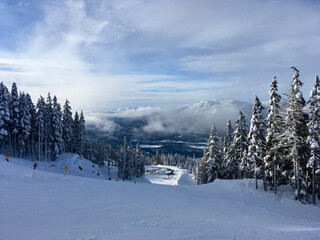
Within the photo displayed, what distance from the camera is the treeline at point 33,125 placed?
150 ft

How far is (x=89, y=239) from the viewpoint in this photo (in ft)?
33.0

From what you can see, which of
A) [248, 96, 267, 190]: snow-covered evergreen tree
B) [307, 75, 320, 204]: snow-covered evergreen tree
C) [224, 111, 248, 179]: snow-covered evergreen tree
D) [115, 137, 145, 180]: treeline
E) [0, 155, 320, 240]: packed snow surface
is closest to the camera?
[0, 155, 320, 240]: packed snow surface

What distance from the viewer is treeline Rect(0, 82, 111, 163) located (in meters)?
45.6

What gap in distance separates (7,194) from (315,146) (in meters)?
32.0

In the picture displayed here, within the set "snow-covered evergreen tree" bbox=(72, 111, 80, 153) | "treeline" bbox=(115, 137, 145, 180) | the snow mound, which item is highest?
"snow-covered evergreen tree" bbox=(72, 111, 80, 153)

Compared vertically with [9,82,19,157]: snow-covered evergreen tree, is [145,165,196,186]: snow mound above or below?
below

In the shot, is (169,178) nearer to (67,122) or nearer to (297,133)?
(67,122)

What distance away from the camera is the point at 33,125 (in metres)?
51.2

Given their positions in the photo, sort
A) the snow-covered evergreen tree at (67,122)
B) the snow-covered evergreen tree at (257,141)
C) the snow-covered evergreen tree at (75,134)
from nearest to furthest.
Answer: the snow-covered evergreen tree at (257,141) → the snow-covered evergreen tree at (67,122) → the snow-covered evergreen tree at (75,134)

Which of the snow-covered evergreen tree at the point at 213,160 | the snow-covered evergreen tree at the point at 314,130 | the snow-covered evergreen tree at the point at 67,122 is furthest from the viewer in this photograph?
the snow-covered evergreen tree at the point at 67,122

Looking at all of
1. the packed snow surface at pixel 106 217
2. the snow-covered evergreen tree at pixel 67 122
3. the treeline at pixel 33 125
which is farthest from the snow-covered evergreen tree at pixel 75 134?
the packed snow surface at pixel 106 217

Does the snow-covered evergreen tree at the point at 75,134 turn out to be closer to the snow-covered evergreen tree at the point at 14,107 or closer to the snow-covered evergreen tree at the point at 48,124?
the snow-covered evergreen tree at the point at 48,124

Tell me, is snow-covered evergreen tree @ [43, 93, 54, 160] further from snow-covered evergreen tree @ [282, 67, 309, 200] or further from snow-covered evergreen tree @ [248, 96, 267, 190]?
snow-covered evergreen tree @ [282, 67, 309, 200]

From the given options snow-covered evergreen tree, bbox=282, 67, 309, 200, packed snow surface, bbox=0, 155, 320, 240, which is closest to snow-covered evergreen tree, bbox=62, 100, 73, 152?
packed snow surface, bbox=0, 155, 320, 240
